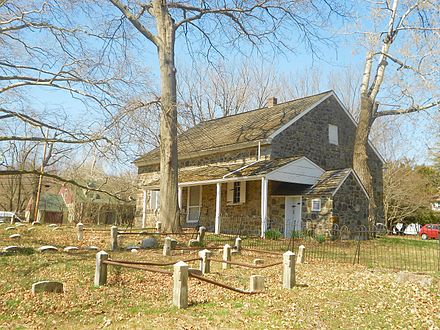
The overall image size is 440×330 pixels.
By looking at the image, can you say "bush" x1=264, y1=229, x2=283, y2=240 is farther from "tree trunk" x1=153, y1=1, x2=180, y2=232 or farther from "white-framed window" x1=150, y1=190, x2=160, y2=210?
"white-framed window" x1=150, y1=190, x2=160, y2=210

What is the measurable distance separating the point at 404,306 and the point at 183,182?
15377 millimetres

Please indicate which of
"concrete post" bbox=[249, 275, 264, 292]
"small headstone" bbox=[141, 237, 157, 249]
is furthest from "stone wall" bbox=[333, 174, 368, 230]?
"concrete post" bbox=[249, 275, 264, 292]

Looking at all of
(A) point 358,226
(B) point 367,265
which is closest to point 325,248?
(B) point 367,265

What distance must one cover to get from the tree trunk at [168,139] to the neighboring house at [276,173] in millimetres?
3933

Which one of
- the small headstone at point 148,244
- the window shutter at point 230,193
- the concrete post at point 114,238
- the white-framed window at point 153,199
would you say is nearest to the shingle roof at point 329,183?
the window shutter at point 230,193

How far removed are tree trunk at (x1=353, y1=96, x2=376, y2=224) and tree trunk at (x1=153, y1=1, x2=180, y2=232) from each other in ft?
33.6

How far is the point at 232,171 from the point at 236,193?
8.65 ft

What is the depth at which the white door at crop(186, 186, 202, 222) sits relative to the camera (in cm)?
2425

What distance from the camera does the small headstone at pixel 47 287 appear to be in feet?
23.2

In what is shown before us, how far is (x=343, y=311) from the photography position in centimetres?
636

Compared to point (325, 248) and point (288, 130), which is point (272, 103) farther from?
point (325, 248)

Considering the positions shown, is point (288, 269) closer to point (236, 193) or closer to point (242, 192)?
point (242, 192)

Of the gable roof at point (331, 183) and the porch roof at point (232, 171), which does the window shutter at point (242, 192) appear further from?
the gable roof at point (331, 183)

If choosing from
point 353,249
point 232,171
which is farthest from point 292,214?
point 353,249
